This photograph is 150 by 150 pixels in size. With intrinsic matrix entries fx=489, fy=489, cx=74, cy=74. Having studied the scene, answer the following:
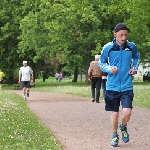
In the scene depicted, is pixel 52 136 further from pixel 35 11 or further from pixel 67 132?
pixel 35 11

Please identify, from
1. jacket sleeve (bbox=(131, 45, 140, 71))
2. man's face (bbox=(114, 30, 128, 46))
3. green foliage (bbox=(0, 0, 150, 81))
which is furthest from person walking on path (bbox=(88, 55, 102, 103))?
green foliage (bbox=(0, 0, 150, 81))

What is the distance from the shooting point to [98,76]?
19.4 metres

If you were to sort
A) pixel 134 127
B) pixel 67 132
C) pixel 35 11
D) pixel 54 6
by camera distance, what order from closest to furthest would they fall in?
pixel 67 132, pixel 134 127, pixel 54 6, pixel 35 11

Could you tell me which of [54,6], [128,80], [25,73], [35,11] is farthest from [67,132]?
[35,11]

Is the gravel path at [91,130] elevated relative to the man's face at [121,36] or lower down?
lower down

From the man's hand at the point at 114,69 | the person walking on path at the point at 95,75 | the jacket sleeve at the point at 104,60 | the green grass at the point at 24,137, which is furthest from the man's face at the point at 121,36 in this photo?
the person walking on path at the point at 95,75

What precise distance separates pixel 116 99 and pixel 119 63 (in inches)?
24.9

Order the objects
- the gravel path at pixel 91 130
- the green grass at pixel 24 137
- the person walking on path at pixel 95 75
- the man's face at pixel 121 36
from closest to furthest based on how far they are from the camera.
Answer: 1. the green grass at pixel 24 137
2. the man's face at pixel 121 36
3. the gravel path at pixel 91 130
4. the person walking on path at pixel 95 75

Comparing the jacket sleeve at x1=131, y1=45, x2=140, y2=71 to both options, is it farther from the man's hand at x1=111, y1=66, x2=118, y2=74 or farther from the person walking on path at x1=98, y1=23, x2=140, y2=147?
the man's hand at x1=111, y1=66, x2=118, y2=74

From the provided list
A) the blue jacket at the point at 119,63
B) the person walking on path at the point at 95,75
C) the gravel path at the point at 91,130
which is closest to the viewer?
the blue jacket at the point at 119,63

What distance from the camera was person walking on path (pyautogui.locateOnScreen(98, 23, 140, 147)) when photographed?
8.09 meters

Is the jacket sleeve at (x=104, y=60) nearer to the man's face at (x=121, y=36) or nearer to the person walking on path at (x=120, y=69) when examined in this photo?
the person walking on path at (x=120, y=69)

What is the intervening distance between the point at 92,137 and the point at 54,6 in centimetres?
3646

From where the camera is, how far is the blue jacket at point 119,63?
8125 millimetres
